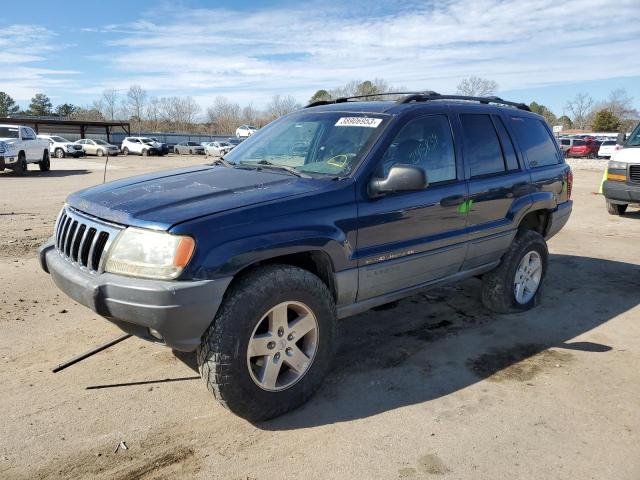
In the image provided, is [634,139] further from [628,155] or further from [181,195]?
[181,195]

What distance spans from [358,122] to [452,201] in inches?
37.3

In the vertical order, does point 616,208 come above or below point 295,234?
below

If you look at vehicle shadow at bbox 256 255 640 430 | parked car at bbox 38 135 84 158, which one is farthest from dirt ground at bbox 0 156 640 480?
parked car at bbox 38 135 84 158

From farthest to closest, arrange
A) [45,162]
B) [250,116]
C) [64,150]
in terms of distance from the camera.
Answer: [250,116] < [64,150] < [45,162]

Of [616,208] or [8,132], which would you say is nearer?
[616,208]

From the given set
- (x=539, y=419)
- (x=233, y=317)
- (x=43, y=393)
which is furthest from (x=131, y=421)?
(x=539, y=419)

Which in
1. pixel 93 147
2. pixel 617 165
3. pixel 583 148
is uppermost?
pixel 583 148

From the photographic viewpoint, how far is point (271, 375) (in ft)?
10.1

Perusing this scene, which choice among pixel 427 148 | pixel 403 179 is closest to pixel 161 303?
pixel 403 179

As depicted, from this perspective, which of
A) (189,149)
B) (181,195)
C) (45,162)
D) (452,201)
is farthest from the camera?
(189,149)

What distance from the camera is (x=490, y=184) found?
442 cm

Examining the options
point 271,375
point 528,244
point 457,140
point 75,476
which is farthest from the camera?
point 528,244

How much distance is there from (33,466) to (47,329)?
6.37ft

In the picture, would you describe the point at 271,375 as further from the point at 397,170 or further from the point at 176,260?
the point at 397,170
